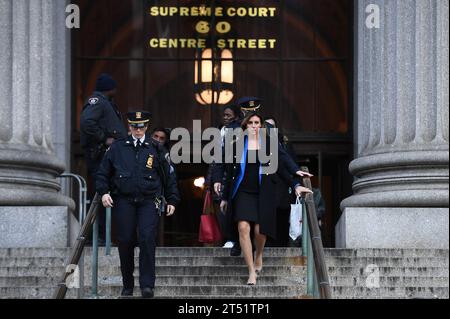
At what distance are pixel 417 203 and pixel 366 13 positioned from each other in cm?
282

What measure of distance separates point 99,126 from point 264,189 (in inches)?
106

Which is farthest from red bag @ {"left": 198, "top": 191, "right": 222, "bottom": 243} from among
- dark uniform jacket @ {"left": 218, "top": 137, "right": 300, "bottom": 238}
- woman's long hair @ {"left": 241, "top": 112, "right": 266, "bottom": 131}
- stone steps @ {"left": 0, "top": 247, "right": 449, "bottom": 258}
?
woman's long hair @ {"left": 241, "top": 112, "right": 266, "bottom": 131}

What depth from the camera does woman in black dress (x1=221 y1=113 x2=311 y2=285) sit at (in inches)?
632

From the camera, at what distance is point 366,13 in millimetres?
19844

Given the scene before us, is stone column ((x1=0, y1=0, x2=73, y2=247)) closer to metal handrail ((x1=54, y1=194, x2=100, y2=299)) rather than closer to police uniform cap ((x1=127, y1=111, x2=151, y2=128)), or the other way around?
metal handrail ((x1=54, y1=194, x2=100, y2=299))

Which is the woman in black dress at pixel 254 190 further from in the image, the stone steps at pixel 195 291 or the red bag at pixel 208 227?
the red bag at pixel 208 227

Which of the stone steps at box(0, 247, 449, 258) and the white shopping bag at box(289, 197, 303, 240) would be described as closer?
the stone steps at box(0, 247, 449, 258)

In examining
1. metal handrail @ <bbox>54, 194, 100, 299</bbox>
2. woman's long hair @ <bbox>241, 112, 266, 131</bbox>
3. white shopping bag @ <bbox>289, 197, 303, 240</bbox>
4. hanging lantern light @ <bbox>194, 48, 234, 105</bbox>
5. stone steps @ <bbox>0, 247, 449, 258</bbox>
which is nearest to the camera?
metal handrail @ <bbox>54, 194, 100, 299</bbox>

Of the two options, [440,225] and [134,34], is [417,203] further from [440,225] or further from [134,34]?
[134,34]

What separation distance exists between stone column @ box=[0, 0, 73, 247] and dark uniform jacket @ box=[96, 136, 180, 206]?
313cm

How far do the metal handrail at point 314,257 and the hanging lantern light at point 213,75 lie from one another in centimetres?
634

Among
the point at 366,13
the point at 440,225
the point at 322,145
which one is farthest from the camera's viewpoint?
the point at 322,145
